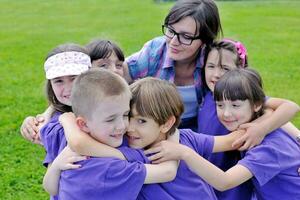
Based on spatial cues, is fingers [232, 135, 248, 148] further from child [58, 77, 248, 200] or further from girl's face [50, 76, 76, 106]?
girl's face [50, 76, 76, 106]

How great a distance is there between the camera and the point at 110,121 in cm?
264

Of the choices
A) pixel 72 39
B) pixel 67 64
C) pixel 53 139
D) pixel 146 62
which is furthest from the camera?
pixel 72 39

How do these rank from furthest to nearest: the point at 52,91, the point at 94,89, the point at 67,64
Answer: the point at 52,91, the point at 67,64, the point at 94,89

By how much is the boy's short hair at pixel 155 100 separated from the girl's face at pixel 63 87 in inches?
20.1

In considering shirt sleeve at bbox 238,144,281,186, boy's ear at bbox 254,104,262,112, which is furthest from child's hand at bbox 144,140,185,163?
boy's ear at bbox 254,104,262,112

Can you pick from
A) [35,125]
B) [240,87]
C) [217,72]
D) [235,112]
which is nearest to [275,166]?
[235,112]

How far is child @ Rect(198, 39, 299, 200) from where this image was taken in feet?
11.3

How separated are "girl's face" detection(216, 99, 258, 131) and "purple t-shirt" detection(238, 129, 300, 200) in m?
0.18

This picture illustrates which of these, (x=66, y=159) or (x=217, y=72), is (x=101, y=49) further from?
(x=66, y=159)

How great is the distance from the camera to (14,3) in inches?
883

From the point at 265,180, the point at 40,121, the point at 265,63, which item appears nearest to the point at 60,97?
the point at 40,121

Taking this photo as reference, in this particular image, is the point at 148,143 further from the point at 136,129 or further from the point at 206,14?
the point at 206,14

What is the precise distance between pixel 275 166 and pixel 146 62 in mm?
1373

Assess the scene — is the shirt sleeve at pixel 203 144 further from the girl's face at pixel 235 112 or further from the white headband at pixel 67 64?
the white headband at pixel 67 64
